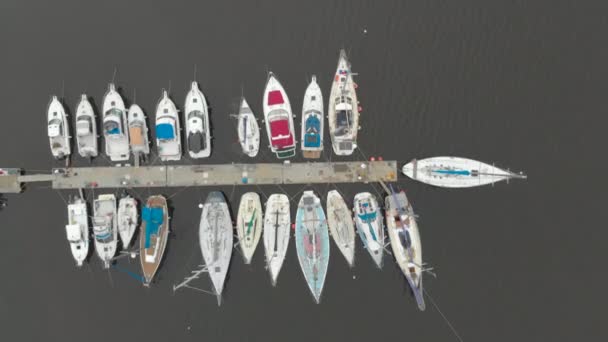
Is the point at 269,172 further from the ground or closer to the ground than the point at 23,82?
closer to the ground

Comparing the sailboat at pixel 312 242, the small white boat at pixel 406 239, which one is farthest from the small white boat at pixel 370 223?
the sailboat at pixel 312 242

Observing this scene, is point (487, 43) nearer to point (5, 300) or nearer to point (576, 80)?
point (576, 80)

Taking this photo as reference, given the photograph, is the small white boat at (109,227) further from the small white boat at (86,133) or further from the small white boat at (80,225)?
the small white boat at (86,133)

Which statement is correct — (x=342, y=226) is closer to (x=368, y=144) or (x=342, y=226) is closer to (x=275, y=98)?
Answer: (x=368, y=144)

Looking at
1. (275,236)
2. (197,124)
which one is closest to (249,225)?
(275,236)

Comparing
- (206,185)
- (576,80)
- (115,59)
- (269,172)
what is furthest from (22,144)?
(576,80)

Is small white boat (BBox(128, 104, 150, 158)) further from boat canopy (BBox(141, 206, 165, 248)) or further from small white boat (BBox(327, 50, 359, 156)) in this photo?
small white boat (BBox(327, 50, 359, 156))
